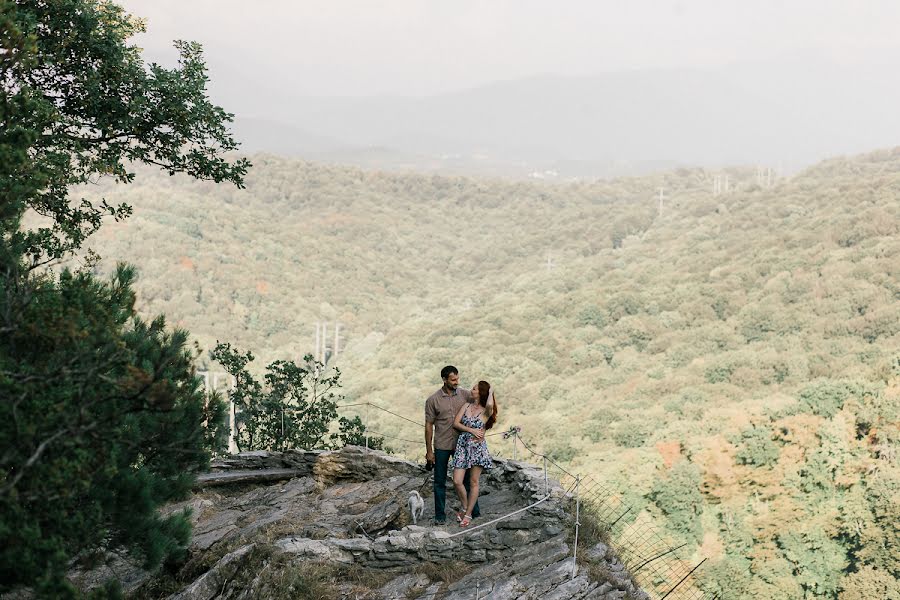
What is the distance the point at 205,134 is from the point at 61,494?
300 inches

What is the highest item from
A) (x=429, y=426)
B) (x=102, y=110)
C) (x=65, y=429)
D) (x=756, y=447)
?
(x=102, y=110)

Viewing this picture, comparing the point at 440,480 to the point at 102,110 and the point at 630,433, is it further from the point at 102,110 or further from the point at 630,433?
the point at 630,433

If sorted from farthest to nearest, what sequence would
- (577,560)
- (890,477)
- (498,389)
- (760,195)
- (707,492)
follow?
(760,195) < (498,389) < (707,492) < (890,477) < (577,560)

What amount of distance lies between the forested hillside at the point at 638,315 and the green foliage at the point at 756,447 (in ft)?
0.32

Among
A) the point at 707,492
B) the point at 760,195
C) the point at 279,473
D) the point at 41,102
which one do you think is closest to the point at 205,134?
the point at 41,102

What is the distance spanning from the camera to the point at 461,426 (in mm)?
9172

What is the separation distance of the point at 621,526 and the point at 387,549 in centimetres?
1375

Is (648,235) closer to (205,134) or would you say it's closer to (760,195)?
(760,195)

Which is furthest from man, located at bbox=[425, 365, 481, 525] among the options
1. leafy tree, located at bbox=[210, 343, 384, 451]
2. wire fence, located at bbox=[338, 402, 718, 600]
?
leafy tree, located at bbox=[210, 343, 384, 451]

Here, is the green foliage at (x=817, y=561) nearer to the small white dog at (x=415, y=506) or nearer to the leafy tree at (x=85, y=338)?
the small white dog at (x=415, y=506)

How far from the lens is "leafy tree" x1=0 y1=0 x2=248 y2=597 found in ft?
17.1

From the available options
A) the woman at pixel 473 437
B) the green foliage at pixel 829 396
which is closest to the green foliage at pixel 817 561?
the green foliage at pixel 829 396

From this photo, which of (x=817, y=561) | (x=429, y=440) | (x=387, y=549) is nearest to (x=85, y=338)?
(x=387, y=549)

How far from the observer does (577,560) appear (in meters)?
Answer: 8.30
